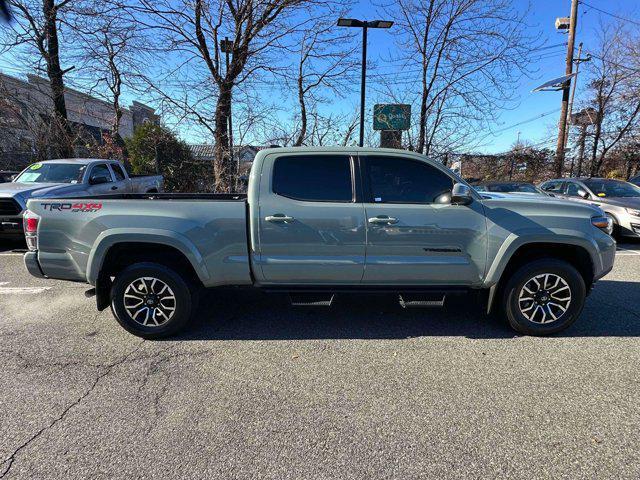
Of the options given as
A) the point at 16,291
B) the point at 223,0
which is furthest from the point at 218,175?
the point at 16,291

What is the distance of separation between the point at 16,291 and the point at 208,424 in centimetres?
455

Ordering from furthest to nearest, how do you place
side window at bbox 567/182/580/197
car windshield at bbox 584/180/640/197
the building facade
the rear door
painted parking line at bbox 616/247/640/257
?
the building facade, side window at bbox 567/182/580/197, car windshield at bbox 584/180/640/197, painted parking line at bbox 616/247/640/257, the rear door

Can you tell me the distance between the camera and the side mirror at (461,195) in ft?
11.5

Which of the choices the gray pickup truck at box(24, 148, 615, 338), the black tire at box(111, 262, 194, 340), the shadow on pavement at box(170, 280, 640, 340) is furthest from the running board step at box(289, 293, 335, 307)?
the black tire at box(111, 262, 194, 340)

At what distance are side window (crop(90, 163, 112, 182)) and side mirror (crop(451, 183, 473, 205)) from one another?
28.3 feet

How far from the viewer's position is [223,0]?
10570 millimetres

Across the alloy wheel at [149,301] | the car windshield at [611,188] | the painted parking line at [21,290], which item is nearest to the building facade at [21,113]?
the painted parking line at [21,290]

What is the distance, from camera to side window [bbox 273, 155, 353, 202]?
12.2 ft

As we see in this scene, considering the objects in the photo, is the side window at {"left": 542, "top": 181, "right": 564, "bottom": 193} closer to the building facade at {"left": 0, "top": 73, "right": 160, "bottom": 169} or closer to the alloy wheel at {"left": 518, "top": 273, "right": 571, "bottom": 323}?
the alloy wheel at {"left": 518, "top": 273, "right": 571, "bottom": 323}

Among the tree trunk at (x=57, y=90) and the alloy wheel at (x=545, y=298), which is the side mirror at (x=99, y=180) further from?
the alloy wheel at (x=545, y=298)

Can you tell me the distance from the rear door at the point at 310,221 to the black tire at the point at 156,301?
0.88 meters

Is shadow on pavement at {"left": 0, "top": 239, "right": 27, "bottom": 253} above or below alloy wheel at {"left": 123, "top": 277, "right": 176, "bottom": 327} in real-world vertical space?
below

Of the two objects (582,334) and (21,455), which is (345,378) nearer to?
(21,455)

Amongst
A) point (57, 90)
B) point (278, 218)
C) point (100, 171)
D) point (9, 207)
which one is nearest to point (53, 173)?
point (100, 171)
